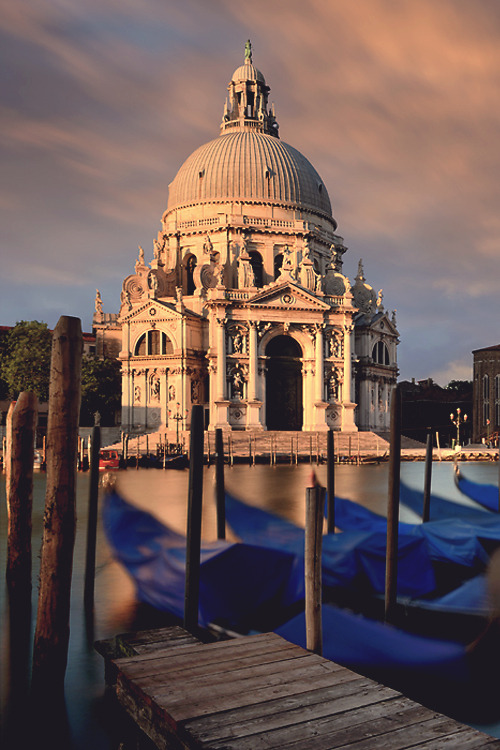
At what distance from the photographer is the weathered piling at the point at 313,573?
17.2ft

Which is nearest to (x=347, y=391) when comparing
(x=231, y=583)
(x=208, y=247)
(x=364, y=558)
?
(x=208, y=247)

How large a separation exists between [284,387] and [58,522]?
2890 cm

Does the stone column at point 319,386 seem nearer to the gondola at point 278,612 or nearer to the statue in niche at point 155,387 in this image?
the statue in niche at point 155,387

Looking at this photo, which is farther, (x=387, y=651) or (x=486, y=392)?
(x=486, y=392)

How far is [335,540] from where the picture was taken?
780 cm

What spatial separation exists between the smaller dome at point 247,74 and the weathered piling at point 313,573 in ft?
134

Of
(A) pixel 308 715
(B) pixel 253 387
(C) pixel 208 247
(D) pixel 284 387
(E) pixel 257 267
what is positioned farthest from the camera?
(E) pixel 257 267

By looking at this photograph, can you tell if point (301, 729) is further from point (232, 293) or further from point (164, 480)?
point (232, 293)

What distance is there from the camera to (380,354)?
127 ft

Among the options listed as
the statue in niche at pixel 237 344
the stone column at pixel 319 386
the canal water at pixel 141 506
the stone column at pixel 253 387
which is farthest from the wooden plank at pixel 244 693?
the stone column at pixel 319 386

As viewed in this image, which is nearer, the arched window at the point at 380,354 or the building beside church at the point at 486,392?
the arched window at the point at 380,354

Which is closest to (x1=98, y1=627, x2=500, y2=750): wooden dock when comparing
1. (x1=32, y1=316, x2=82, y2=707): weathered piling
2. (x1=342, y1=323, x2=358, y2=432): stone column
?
(x1=32, y1=316, x2=82, y2=707): weathered piling

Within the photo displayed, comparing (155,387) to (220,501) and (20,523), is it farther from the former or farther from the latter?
(20,523)

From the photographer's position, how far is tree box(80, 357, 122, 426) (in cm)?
3559
